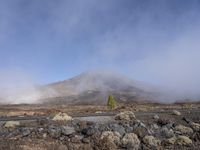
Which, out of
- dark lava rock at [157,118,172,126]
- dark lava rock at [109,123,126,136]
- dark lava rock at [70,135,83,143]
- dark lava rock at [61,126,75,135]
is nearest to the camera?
dark lava rock at [70,135,83,143]

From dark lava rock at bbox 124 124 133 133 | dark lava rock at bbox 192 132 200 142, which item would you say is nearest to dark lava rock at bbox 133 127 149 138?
dark lava rock at bbox 124 124 133 133

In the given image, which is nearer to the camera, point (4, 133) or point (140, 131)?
point (4, 133)

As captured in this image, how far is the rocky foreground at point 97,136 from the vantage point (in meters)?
21.8

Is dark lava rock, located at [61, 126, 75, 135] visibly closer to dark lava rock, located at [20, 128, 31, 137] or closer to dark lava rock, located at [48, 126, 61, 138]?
dark lava rock, located at [48, 126, 61, 138]

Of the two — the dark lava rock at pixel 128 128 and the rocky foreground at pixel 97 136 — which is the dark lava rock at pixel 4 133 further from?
the dark lava rock at pixel 128 128

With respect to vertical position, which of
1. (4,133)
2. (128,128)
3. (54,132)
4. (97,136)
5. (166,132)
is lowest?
(166,132)

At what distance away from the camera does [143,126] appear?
86.3ft

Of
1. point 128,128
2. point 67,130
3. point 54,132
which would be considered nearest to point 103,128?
point 128,128

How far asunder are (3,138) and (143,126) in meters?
→ 10.7

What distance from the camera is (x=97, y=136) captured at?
2322 cm

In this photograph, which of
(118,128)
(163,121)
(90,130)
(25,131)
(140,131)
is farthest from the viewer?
(163,121)

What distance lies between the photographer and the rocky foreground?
2183 centimetres

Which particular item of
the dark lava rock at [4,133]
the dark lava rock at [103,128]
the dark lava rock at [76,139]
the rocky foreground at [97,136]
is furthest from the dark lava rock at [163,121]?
the dark lava rock at [4,133]

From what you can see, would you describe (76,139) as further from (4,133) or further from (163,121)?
(163,121)
